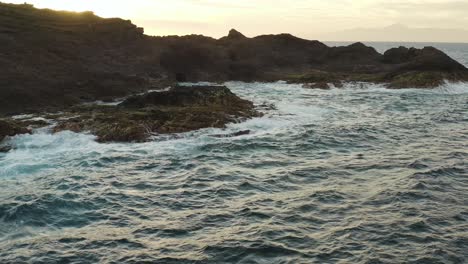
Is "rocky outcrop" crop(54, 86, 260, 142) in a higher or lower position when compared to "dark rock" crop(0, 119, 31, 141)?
higher

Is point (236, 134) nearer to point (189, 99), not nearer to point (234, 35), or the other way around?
point (189, 99)

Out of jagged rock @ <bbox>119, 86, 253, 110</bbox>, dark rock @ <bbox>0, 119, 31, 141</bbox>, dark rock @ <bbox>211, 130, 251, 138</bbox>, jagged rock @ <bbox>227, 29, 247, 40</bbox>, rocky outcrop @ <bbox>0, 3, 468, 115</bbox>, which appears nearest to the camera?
dark rock @ <bbox>0, 119, 31, 141</bbox>

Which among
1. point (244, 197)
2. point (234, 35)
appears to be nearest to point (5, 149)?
point (244, 197)

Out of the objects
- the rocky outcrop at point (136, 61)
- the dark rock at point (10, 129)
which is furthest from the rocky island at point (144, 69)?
the rocky outcrop at point (136, 61)

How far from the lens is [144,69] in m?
72.0

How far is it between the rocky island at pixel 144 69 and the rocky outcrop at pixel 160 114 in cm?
9

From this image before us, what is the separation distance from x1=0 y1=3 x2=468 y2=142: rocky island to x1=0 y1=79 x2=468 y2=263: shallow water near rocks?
3638mm

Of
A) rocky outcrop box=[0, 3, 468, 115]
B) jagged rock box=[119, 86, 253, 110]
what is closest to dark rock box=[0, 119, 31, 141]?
rocky outcrop box=[0, 3, 468, 115]

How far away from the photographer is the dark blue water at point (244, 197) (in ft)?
53.8

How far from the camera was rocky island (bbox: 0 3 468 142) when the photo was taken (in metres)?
37.3

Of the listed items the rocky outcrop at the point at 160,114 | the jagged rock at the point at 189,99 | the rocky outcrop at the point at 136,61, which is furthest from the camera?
the rocky outcrop at the point at 136,61

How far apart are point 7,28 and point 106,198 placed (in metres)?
48.3

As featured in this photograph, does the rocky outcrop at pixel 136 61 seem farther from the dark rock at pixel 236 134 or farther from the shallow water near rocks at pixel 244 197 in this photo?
the dark rock at pixel 236 134

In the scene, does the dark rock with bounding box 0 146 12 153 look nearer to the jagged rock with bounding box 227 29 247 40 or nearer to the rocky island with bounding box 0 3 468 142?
the rocky island with bounding box 0 3 468 142
